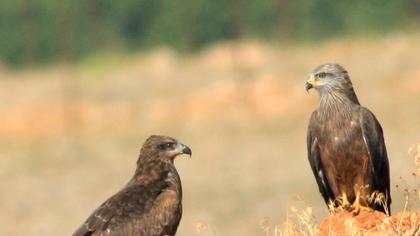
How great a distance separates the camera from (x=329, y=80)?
13.4m

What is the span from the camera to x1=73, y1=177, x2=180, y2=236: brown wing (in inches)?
477

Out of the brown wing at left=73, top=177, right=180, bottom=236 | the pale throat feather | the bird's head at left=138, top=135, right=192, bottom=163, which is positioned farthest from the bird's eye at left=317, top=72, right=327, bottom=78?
the brown wing at left=73, top=177, right=180, bottom=236

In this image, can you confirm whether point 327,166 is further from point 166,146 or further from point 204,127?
point 204,127

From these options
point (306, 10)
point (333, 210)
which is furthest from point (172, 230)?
point (306, 10)

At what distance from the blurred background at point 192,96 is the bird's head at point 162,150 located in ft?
3.71

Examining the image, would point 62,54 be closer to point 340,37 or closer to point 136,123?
point 340,37

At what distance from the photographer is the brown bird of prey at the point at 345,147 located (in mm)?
12992

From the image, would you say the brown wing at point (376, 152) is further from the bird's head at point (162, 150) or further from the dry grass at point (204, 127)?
the dry grass at point (204, 127)

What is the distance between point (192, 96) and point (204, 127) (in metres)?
4.36

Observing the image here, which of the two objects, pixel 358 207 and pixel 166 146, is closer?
pixel 358 207

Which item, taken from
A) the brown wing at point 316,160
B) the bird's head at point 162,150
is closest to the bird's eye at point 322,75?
the brown wing at point 316,160

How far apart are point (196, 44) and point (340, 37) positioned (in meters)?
9.53

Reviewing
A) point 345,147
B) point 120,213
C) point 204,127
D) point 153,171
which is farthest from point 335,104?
point 204,127

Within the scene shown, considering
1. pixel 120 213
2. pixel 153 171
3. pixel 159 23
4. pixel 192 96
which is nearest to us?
pixel 120 213
